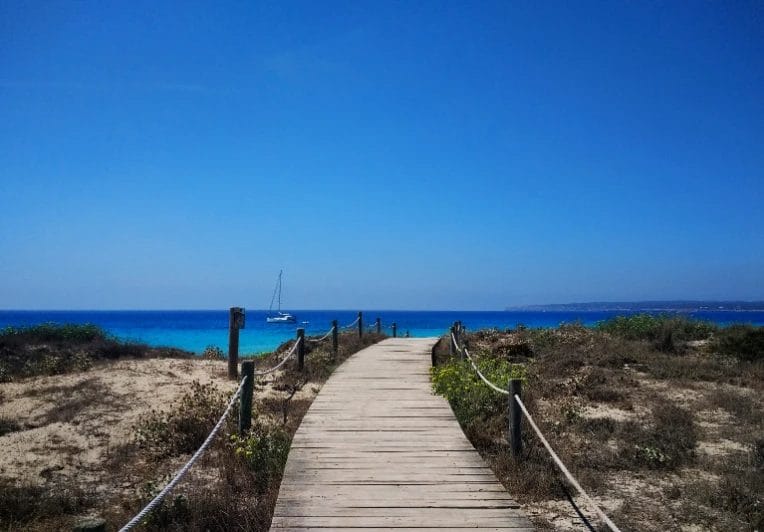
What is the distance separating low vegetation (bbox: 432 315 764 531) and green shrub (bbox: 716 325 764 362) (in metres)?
0.03

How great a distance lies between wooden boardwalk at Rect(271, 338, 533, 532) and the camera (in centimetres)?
549

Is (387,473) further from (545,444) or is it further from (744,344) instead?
(744,344)

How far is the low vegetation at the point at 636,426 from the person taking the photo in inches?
263

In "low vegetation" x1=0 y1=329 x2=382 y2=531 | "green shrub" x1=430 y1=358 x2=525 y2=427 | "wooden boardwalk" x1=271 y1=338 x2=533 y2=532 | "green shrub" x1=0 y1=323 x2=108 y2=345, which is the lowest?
"low vegetation" x1=0 y1=329 x2=382 y2=531

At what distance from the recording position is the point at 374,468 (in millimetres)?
7004

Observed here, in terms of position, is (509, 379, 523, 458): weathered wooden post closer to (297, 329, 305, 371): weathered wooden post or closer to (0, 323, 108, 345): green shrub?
(297, 329, 305, 371): weathered wooden post

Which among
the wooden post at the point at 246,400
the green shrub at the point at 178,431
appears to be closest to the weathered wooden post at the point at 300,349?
the green shrub at the point at 178,431

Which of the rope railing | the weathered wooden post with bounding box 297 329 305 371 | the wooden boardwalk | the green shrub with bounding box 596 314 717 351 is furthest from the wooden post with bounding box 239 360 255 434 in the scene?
the green shrub with bounding box 596 314 717 351

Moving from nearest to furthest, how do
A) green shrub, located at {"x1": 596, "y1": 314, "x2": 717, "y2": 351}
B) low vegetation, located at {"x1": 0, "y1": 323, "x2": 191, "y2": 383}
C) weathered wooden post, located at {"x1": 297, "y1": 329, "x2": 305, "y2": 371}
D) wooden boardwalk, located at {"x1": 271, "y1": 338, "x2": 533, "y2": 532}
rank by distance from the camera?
1. wooden boardwalk, located at {"x1": 271, "y1": 338, "x2": 533, "y2": 532}
2. weathered wooden post, located at {"x1": 297, "y1": 329, "x2": 305, "y2": 371}
3. low vegetation, located at {"x1": 0, "y1": 323, "x2": 191, "y2": 383}
4. green shrub, located at {"x1": 596, "y1": 314, "x2": 717, "y2": 351}

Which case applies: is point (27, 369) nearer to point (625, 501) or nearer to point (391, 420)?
point (391, 420)

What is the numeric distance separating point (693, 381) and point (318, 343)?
A: 39.1 ft

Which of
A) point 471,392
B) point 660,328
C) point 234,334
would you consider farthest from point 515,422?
point 660,328

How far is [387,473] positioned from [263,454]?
175 centimetres

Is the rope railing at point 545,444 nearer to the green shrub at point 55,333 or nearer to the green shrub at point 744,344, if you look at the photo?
the green shrub at point 744,344
